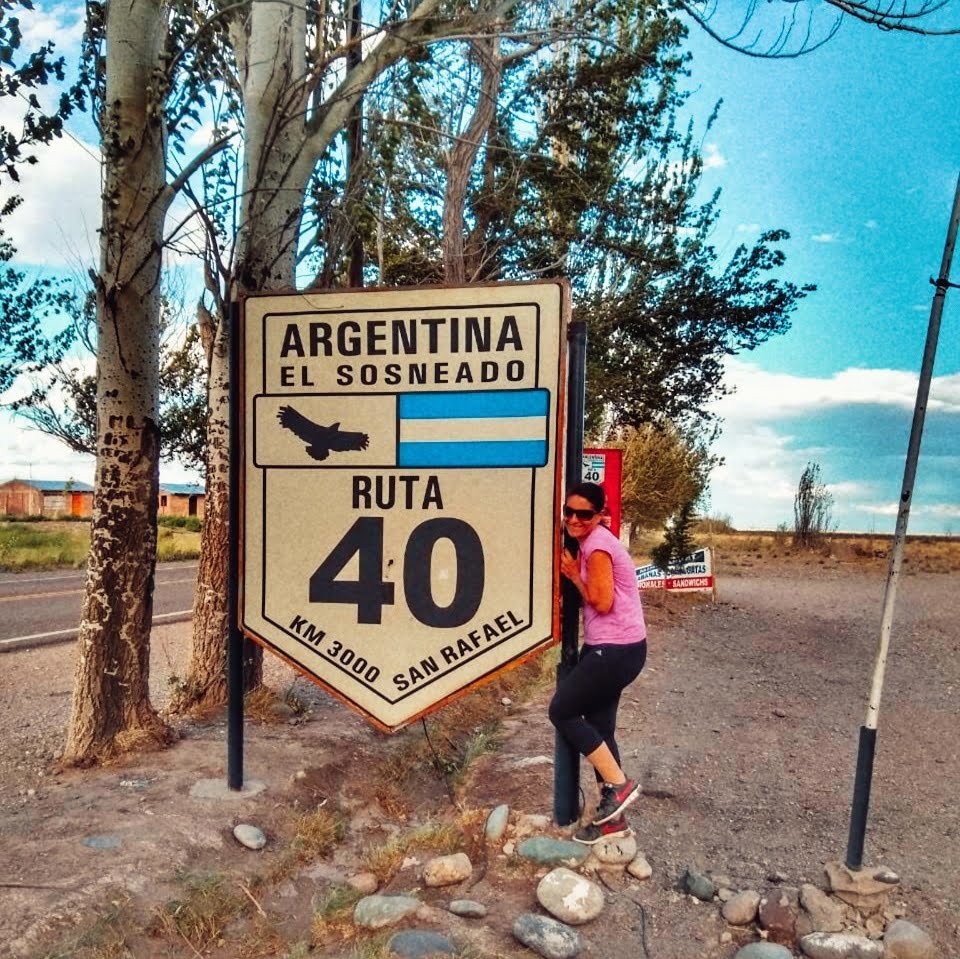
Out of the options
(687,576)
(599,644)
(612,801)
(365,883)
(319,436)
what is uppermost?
(319,436)

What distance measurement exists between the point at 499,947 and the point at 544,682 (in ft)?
20.6

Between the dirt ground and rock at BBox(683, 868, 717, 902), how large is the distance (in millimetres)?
89

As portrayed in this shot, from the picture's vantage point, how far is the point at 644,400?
20422 mm

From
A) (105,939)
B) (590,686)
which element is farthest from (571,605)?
(105,939)

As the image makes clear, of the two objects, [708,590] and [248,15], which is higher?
[248,15]

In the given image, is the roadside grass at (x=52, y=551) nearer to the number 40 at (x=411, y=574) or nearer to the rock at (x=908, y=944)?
the number 40 at (x=411, y=574)

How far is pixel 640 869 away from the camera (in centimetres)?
459

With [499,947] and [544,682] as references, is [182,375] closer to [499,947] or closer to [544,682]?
[544,682]

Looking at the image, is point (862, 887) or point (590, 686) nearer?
point (862, 887)

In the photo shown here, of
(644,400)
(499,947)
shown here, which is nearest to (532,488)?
(499,947)

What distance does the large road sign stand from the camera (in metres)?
4.79

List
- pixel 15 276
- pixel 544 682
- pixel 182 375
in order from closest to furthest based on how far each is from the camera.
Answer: pixel 544 682
pixel 15 276
pixel 182 375

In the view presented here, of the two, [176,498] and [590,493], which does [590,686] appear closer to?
[590,493]

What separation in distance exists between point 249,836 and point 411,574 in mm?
1727
